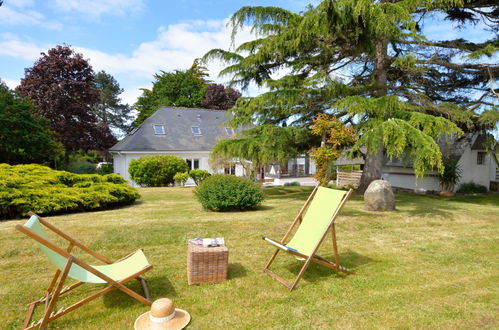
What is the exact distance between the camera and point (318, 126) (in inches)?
442

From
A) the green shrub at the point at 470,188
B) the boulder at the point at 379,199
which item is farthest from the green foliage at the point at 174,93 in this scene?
the boulder at the point at 379,199

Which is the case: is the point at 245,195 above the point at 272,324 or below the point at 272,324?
above

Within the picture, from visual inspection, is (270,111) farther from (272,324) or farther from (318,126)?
(272,324)

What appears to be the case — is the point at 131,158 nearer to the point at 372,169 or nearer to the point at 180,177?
the point at 180,177

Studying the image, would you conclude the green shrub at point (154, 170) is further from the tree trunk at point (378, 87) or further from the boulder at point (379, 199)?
the boulder at point (379, 199)

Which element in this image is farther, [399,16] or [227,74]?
[227,74]

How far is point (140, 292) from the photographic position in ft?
13.6

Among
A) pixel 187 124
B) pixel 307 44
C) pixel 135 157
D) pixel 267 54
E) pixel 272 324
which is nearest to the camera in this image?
pixel 272 324

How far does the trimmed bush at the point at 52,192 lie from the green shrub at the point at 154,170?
8.70 metres

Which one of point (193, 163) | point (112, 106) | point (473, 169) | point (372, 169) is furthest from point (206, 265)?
point (112, 106)

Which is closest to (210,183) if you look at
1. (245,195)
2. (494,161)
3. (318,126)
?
(245,195)

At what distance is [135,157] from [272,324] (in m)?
22.4

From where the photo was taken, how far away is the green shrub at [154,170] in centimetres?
2081

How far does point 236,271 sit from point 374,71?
1210 cm
